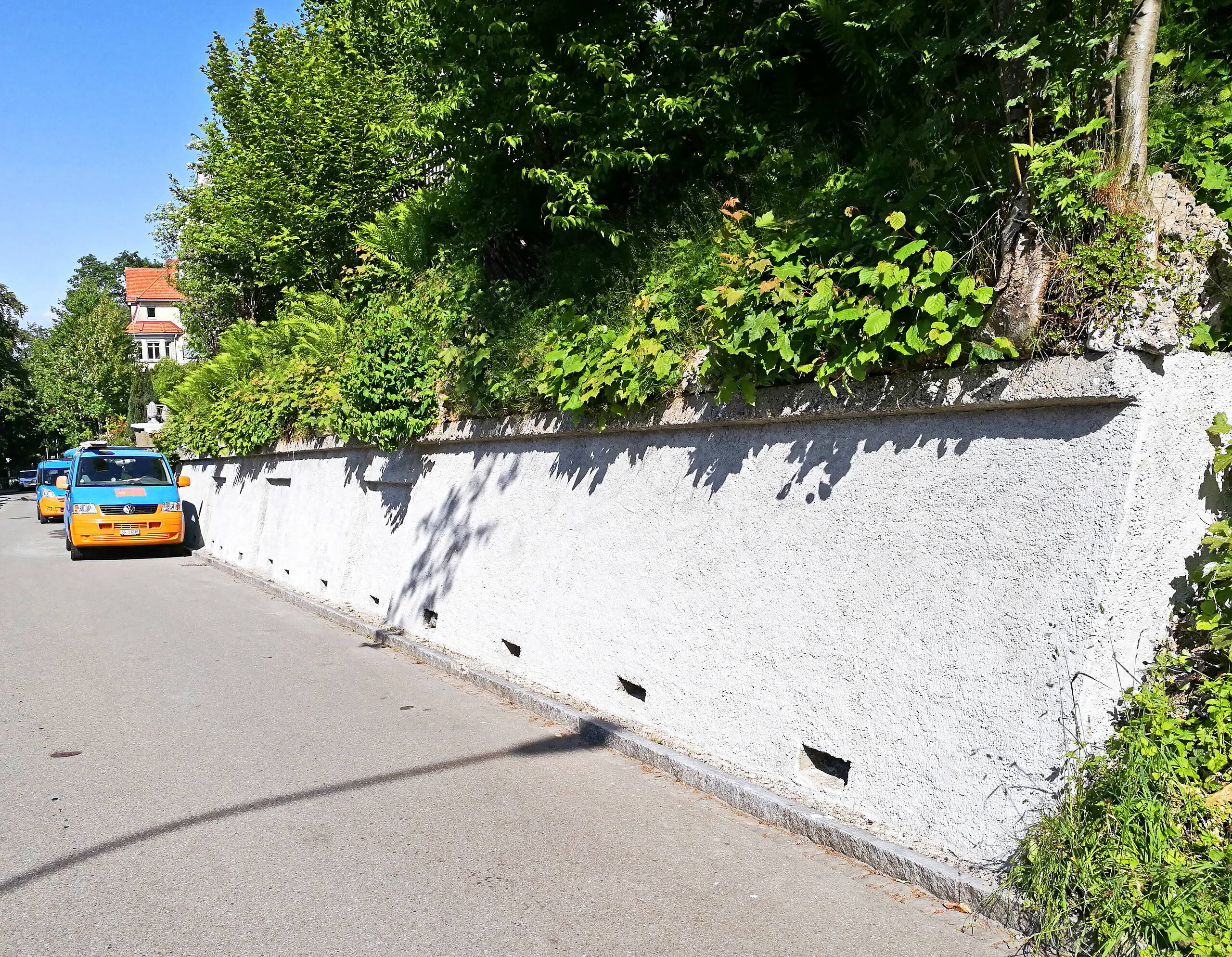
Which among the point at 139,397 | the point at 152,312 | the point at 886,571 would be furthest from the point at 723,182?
the point at 152,312

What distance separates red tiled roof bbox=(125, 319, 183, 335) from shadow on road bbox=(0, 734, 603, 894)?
9130cm

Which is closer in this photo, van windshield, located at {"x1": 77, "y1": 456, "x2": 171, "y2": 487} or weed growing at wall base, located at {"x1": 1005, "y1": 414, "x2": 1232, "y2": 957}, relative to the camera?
weed growing at wall base, located at {"x1": 1005, "y1": 414, "x2": 1232, "y2": 957}

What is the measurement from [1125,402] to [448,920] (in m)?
3.55

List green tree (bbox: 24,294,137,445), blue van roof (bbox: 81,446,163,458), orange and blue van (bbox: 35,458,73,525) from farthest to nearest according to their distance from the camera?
green tree (bbox: 24,294,137,445)
orange and blue van (bbox: 35,458,73,525)
blue van roof (bbox: 81,446,163,458)

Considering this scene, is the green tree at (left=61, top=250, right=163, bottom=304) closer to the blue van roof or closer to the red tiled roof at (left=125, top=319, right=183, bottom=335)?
the red tiled roof at (left=125, top=319, right=183, bottom=335)

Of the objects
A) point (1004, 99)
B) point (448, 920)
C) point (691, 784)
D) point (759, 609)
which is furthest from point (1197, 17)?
point (448, 920)

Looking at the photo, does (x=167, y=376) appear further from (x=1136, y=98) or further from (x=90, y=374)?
(x=90, y=374)

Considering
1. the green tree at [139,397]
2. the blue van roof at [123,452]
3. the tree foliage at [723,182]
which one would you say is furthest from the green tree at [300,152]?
the green tree at [139,397]

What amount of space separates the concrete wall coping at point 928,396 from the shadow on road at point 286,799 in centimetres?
230

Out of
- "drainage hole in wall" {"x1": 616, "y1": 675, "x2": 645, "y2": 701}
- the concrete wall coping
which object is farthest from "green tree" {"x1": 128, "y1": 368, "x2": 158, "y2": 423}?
the concrete wall coping

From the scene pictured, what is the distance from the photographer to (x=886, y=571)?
4.80 meters

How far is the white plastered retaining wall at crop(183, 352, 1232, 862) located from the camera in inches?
155

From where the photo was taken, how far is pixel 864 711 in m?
4.88

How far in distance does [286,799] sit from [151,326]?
319 feet
